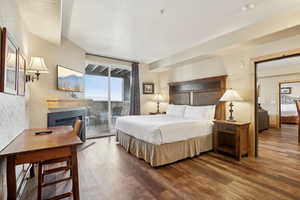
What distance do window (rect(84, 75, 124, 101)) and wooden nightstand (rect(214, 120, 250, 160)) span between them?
11.6 ft

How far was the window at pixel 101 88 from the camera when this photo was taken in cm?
488

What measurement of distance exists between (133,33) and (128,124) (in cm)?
205

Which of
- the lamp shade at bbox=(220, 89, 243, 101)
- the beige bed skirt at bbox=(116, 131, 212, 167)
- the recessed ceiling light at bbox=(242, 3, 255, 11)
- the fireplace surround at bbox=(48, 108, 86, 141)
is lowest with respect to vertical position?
the beige bed skirt at bbox=(116, 131, 212, 167)

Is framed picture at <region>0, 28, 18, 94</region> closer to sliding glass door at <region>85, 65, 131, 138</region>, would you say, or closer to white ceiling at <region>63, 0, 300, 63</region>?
white ceiling at <region>63, 0, 300, 63</region>

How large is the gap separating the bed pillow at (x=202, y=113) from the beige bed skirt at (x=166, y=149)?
0.46 m

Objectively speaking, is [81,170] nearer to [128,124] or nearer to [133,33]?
[128,124]

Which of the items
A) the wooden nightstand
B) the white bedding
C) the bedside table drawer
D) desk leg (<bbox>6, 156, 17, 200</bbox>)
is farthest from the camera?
the white bedding

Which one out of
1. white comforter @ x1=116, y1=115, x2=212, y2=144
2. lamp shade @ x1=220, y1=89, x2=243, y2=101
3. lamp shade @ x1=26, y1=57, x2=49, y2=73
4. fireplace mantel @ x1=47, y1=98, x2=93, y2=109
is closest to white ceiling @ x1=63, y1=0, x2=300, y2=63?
lamp shade @ x1=26, y1=57, x2=49, y2=73

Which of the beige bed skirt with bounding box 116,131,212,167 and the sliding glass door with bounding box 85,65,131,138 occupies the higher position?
the sliding glass door with bounding box 85,65,131,138

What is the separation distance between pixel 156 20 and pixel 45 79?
8.37 feet

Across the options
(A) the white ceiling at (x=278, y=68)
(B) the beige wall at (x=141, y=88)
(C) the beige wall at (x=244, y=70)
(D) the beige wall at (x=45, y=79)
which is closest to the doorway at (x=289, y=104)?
(A) the white ceiling at (x=278, y=68)

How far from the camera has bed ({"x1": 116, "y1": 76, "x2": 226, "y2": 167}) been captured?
2.71 m

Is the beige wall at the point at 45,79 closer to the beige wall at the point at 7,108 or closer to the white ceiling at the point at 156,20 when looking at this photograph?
the white ceiling at the point at 156,20

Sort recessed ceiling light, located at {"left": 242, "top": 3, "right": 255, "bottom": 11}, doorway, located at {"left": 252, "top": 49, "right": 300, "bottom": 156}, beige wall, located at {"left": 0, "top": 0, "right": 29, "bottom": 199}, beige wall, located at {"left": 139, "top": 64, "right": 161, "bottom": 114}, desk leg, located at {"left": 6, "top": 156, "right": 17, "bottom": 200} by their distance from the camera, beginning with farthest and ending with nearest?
1. beige wall, located at {"left": 139, "top": 64, "right": 161, "bottom": 114}
2. doorway, located at {"left": 252, "top": 49, "right": 300, "bottom": 156}
3. recessed ceiling light, located at {"left": 242, "top": 3, "right": 255, "bottom": 11}
4. beige wall, located at {"left": 0, "top": 0, "right": 29, "bottom": 199}
5. desk leg, located at {"left": 6, "top": 156, "right": 17, "bottom": 200}
